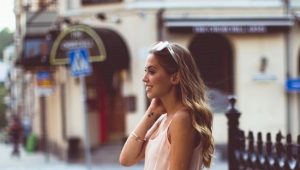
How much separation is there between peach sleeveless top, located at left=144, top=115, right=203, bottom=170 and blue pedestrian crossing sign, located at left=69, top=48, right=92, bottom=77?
10462mm

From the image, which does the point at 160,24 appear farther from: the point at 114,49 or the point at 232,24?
the point at 232,24

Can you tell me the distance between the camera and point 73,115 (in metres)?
20.8

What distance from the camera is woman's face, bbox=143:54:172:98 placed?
311 cm

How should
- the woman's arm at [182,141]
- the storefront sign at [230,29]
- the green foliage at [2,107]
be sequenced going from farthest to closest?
the green foliage at [2,107] → the storefront sign at [230,29] → the woman's arm at [182,141]

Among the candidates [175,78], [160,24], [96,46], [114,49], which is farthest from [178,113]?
[160,24]

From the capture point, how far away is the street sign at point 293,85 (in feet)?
63.6

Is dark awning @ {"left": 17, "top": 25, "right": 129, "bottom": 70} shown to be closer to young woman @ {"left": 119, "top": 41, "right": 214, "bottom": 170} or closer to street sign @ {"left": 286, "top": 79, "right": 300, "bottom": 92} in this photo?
street sign @ {"left": 286, "top": 79, "right": 300, "bottom": 92}

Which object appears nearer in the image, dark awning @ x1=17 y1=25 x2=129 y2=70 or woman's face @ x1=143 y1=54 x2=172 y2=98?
woman's face @ x1=143 y1=54 x2=172 y2=98

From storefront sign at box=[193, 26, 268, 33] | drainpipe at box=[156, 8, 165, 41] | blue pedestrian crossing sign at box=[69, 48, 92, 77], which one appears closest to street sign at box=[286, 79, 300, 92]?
storefront sign at box=[193, 26, 268, 33]

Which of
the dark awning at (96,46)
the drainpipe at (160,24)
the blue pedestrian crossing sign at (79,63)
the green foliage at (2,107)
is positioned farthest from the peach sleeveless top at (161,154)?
Answer: the green foliage at (2,107)

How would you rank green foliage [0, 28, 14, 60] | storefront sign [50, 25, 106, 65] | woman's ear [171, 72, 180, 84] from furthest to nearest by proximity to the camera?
green foliage [0, 28, 14, 60]
storefront sign [50, 25, 106, 65]
woman's ear [171, 72, 180, 84]

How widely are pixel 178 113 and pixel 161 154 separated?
0.69 ft

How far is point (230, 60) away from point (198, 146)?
55.8 ft

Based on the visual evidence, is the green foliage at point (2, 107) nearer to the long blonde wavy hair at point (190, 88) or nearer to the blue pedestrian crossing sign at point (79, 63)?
the blue pedestrian crossing sign at point (79, 63)
